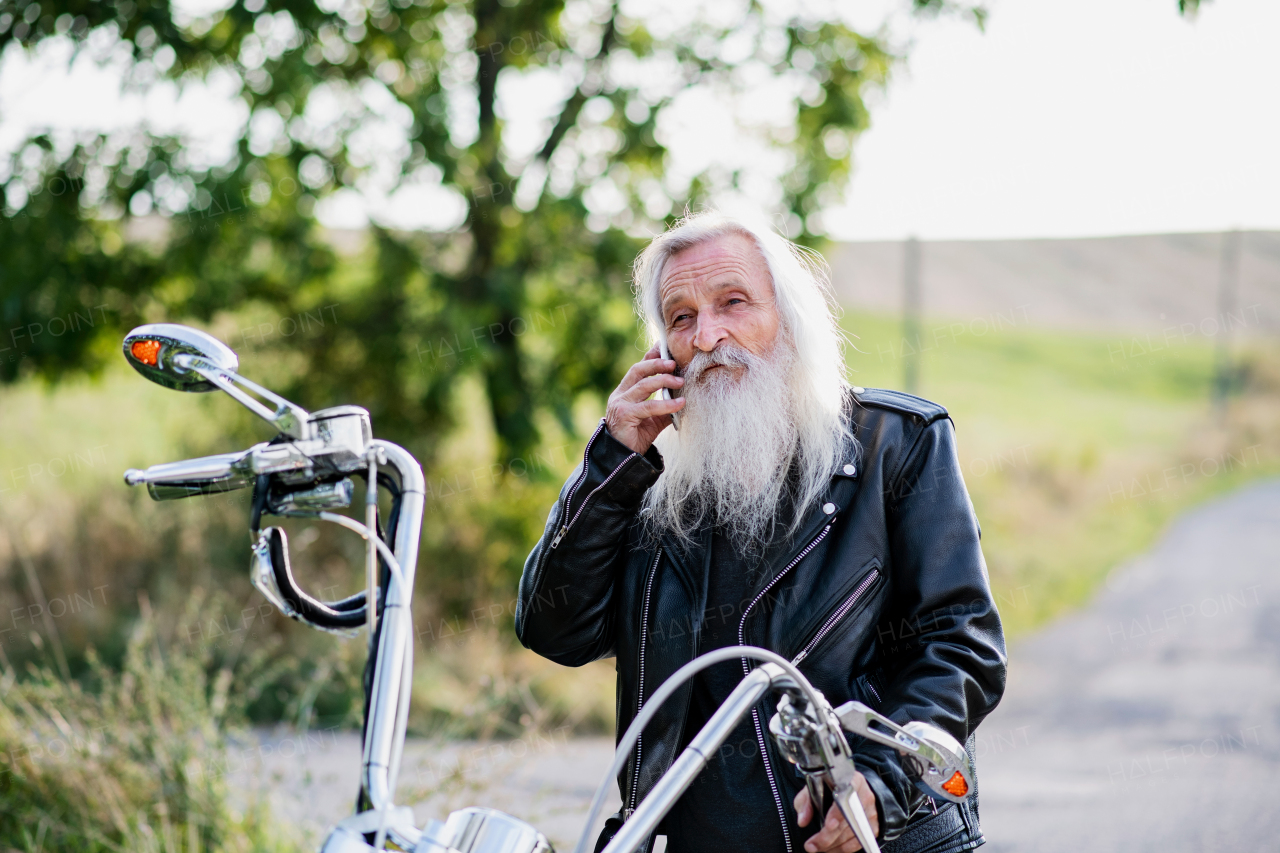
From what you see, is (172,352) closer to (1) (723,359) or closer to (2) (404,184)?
(1) (723,359)

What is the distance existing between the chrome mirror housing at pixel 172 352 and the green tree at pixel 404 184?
19.5ft

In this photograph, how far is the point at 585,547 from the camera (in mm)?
2199

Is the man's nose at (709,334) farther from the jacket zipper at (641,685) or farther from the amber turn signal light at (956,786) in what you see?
the amber turn signal light at (956,786)

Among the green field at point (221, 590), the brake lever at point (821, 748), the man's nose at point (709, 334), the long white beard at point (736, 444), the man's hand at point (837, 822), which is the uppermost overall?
the man's nose at point (709, 334)

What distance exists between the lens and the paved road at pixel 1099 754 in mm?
4473

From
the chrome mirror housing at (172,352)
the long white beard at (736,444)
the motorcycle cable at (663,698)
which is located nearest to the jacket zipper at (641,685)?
the long white beard at (736,444)

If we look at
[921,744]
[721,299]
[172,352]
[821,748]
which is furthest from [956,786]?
[172,352]

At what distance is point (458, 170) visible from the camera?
24.6 ft

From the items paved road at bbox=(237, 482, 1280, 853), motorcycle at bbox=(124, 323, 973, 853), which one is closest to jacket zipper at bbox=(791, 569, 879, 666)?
motorcycle at bbox=(124, 323, 973, 853)

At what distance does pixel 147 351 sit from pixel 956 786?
1.33m

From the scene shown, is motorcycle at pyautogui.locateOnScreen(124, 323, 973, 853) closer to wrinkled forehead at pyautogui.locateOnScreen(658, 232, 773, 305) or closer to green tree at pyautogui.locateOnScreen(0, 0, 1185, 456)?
wrinkled forehead at pyautogui.locateOnScreen(658, 232, 773, 305)

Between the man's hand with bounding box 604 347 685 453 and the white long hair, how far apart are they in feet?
0.52

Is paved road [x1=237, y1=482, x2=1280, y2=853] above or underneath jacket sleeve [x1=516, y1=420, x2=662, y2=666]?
underneath

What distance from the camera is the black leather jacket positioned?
1.95 meters
